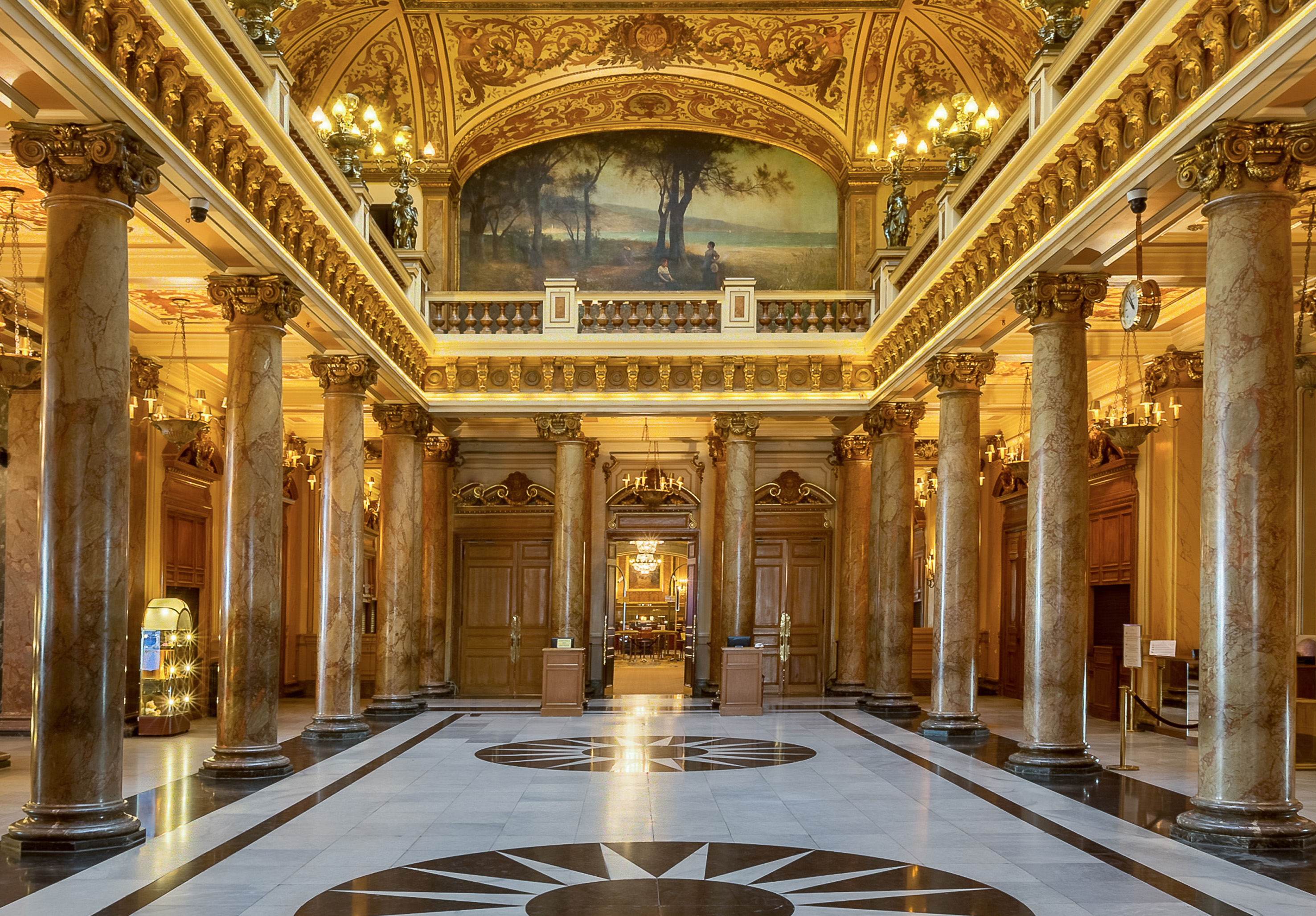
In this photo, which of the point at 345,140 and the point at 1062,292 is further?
the point at 345,140

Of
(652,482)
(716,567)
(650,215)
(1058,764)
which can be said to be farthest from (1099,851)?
(650,215)

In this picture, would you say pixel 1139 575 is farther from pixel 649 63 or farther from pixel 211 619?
pixel 211 619

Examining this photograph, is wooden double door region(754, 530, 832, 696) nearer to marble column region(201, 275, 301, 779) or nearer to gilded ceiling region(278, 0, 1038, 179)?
gilded ceiling region(278, 0, 1038, 179)

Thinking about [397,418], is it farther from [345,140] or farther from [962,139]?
[962,139]

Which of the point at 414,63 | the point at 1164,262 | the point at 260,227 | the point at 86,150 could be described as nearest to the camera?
the point at 86,150

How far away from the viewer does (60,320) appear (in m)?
7.89

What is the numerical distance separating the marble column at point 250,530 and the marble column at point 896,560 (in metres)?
9.55

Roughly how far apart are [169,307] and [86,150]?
6.64 m

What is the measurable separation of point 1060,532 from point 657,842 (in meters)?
5.14

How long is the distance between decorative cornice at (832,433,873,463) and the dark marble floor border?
27.7 ft

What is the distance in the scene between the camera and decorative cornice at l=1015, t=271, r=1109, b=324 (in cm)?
1138

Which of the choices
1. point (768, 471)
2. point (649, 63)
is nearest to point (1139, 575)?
point (768, 471)

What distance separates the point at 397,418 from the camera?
723 inches

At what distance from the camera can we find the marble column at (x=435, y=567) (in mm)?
20469
